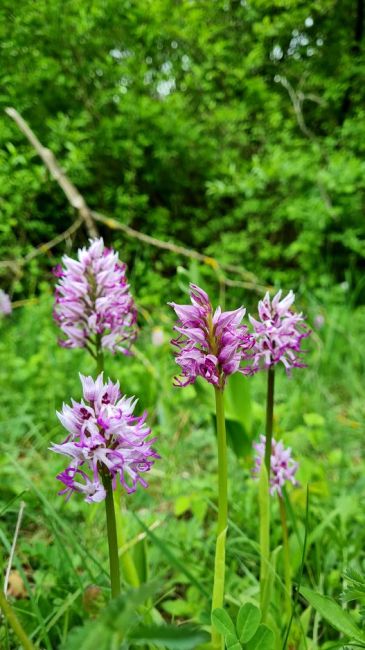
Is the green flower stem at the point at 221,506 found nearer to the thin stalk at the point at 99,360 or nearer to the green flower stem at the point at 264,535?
the green flower stem at the point at 264,535

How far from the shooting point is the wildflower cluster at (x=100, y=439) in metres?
0.61

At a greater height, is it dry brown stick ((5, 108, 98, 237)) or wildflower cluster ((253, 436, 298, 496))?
dry brown stick ((5, 108, 98, 237))

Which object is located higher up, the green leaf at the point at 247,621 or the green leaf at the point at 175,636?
the green leaf at the point at 175,636

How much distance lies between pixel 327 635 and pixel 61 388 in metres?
1.81

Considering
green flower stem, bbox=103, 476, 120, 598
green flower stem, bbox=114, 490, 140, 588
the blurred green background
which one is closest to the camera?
green flower stem, bbox=103, 476, 120, 598

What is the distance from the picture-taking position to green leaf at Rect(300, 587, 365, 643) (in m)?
0.73

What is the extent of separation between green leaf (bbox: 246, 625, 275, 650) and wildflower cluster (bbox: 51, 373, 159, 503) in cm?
32

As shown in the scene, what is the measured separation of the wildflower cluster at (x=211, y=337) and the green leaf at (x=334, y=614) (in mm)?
340

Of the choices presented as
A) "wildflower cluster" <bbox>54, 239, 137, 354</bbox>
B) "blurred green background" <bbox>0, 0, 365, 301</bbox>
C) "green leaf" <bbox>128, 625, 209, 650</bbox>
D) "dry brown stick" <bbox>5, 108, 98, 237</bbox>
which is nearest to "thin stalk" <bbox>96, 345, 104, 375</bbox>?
"wildflower cluster" <bbox>54, 239, 137, 354</bbox>

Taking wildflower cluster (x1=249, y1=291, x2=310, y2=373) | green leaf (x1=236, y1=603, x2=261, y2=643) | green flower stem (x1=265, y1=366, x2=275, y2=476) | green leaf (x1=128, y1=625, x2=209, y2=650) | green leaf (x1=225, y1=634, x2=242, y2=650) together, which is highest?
wildflower cluster (x1=249, y1=291, x2=310, y2=373)

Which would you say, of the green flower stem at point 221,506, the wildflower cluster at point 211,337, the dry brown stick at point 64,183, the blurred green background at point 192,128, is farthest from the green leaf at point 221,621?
the blurred green background at point 192,128

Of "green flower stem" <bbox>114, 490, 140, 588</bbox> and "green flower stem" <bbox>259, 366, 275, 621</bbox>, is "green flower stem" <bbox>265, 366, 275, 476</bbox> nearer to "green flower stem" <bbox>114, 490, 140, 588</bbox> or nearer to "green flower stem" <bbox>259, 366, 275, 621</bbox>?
"green flower stem" <bbox>259, 366, 275, 621</bbox>

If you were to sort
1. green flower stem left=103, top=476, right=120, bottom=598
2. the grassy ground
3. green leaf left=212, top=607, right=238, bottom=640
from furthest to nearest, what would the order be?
the grassy ground, green leaf left=212, top=607, right=238, bottom=640, green flower stem left=103, top=476, right=120, bottom=598

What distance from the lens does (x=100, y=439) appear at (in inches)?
23.9
